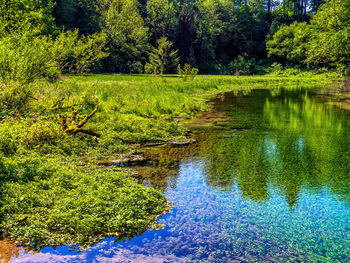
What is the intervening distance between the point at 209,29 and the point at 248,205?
3276 inches

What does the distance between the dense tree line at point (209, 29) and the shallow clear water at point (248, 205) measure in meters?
23.7

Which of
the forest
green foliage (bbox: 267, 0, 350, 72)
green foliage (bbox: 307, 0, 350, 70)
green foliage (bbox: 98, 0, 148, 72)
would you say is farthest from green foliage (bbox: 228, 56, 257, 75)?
the forest

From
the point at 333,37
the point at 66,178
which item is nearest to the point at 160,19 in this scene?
the point at 333,37

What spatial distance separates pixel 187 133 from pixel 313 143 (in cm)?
576

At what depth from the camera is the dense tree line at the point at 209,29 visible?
1597 inches

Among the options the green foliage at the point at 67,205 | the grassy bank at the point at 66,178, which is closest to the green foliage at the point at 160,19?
the grassy bank at the point at 66,178

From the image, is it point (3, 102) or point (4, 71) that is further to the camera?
point (4, 71)

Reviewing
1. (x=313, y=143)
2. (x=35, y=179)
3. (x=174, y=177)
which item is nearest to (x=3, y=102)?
(x=35, y=179)

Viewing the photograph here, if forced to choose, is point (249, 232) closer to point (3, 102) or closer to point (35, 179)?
point (35, 179)

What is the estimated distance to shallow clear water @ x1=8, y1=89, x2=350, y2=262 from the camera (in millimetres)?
5715

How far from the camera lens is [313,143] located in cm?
1347

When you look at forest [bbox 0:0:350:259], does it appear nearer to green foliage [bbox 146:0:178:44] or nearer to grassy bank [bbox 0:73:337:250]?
grassy bank [bbox 0:73:337:250]

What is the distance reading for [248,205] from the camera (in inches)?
303

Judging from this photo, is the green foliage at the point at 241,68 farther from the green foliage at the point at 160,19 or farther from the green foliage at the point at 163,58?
the green foliage at the point at 163,58
